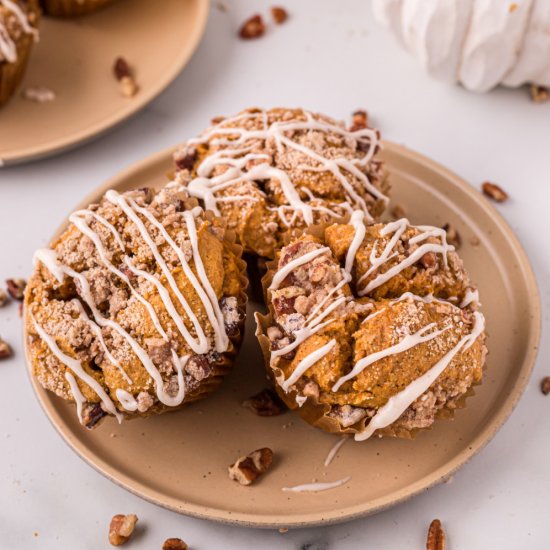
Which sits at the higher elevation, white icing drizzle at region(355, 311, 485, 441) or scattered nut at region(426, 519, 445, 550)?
white icing drizzle at region(355, 311, 485, 441)

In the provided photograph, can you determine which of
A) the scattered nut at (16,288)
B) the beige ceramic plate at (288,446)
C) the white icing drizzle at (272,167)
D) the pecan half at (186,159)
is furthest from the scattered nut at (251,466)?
the scattered nut at (16,288)

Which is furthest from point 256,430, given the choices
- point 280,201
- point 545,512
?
point 545,512

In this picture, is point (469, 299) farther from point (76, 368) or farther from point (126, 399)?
point (76, 368)

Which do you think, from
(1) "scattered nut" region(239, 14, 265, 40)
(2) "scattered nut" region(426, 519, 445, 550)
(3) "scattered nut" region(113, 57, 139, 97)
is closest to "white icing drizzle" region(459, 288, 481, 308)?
(2) "scattered nut" region(426, 519, 445, 550)

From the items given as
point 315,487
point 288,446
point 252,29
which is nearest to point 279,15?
point 252,29

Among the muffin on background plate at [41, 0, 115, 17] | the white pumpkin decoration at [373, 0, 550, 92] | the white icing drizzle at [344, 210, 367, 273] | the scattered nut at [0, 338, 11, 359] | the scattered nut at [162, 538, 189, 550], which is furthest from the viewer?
the muffin on background plate at [41, 0, 115, 17]

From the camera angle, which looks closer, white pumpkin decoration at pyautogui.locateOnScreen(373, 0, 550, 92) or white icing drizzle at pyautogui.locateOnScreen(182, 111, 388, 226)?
white icing drizzle at pyautogui.locateOnScreen(182, 111, 388, 226)

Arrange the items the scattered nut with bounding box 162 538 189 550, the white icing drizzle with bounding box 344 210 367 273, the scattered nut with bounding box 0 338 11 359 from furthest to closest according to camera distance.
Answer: the scattered nut with bounding box 0 338 11 359 < the scattered nut with bounding box 162 538 189 550 < the white icing drizzle with bounding box 344 210 367 273

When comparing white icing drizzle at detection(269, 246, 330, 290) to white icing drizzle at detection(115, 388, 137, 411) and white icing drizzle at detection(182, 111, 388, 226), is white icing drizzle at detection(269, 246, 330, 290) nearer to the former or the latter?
white icing drizzle at detection(182, 111, 388, 226)
